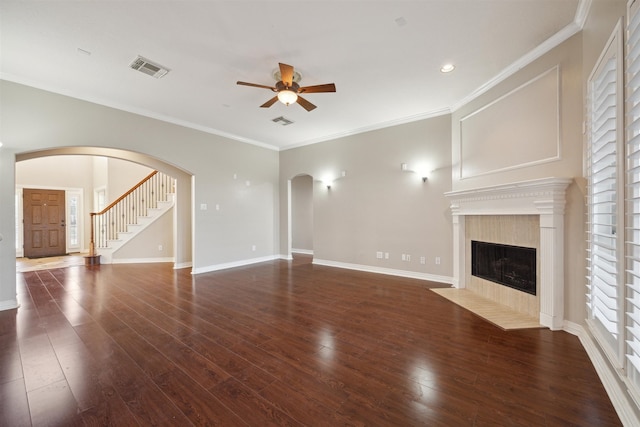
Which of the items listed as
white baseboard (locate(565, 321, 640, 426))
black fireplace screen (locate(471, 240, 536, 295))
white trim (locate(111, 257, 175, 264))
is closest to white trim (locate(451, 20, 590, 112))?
black fireplace screen (locate(471, 240, 536, 295))

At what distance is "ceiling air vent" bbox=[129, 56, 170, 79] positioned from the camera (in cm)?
313

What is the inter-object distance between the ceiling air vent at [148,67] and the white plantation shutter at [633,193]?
4.31 metres

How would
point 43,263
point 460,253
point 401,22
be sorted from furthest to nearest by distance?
point 43,263, point 460,253, point 401,22

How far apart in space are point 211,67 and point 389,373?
3.89 metres

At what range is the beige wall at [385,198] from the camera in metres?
4.71

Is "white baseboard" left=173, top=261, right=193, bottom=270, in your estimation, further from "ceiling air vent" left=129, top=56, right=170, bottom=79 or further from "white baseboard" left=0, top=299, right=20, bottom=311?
"ceiling air vent" left=129, top=56, right=170, bottom=79

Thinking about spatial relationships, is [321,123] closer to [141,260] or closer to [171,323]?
[171,323]

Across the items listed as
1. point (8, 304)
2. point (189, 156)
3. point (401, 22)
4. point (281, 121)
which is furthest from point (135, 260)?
point (401, 22)

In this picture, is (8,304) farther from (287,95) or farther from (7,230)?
(287,95)

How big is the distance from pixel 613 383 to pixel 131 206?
369 inches

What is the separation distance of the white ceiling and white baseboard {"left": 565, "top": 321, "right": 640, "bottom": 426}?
9.99ft

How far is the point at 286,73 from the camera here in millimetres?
2922

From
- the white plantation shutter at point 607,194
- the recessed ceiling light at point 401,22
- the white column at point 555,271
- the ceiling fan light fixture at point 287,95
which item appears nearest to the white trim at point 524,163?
the white plantation shutter at point 607,194

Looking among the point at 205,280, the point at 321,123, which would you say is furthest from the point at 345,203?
the point at 205,280
